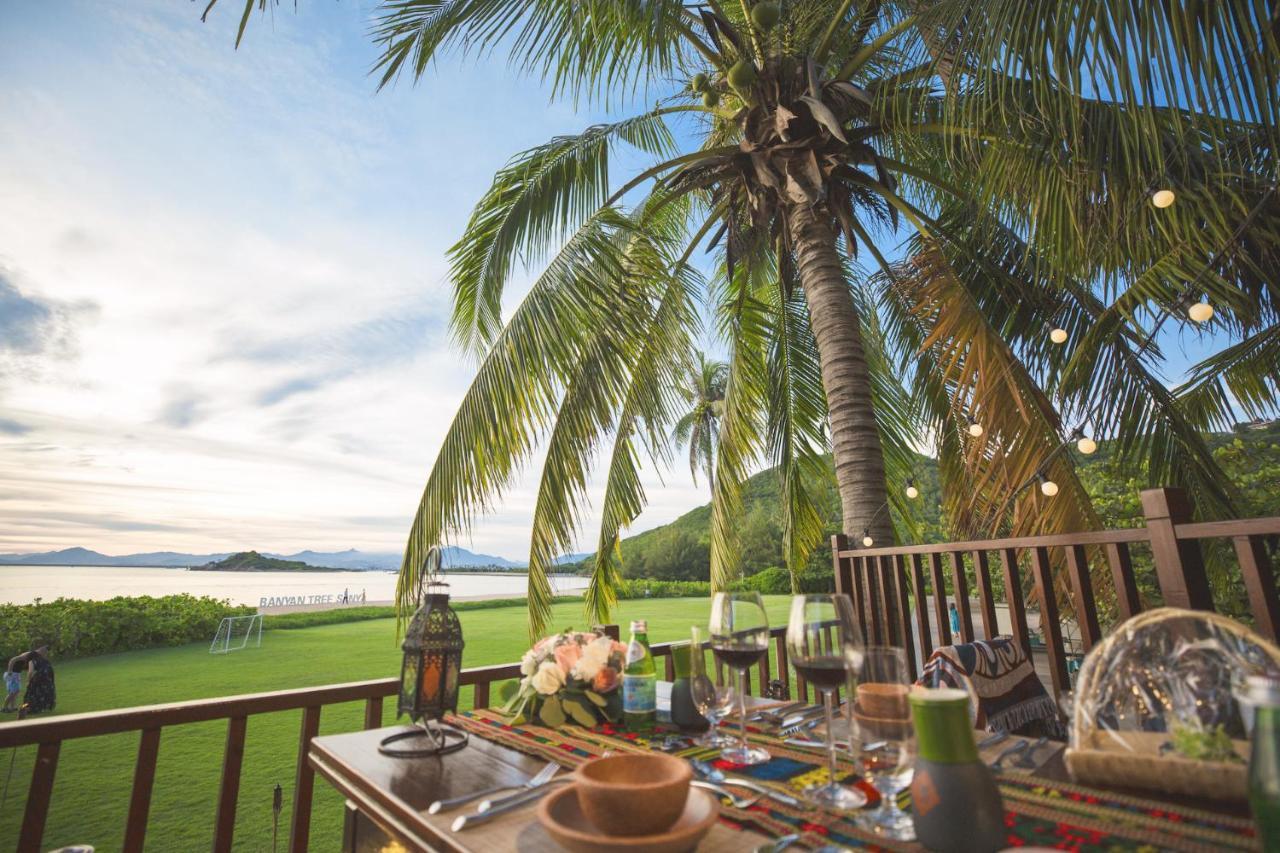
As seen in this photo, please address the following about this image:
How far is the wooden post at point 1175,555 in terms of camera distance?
143 centimetres

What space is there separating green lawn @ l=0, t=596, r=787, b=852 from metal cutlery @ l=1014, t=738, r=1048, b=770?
4.07 m

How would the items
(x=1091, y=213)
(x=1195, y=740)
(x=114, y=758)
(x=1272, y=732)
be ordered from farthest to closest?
(x=114, y=758), (x=1091, y=213), (x=1195, y=740), (x=1272, y=732)

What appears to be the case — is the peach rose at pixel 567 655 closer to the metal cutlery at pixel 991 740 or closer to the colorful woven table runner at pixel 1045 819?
the colorful woven table runner at pixel 1045 819

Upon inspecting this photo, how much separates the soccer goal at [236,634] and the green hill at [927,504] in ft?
32.0

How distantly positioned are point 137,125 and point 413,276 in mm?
3617

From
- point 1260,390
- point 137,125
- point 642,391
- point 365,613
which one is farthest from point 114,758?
point 365,613

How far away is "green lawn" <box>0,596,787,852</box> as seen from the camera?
4406mm

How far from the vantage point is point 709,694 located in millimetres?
1028

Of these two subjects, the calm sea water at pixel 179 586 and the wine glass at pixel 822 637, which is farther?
the calm sea water at pixel 179 586

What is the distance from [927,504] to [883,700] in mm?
10271

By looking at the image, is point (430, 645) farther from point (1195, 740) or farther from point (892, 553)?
point (892, 553)

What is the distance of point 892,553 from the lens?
2570mm

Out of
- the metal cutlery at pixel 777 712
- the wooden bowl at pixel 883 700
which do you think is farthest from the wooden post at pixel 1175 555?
the wooden bowl at pixel 883 700

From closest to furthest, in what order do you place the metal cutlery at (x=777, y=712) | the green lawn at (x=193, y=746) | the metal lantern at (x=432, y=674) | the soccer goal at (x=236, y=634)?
1. the metal lantern at (x=432, y=674)
2. the metal cutlery at (x=777, y=712)
3. the green lawn at (x=193, y=746)
4. the soccer goal at (x=236, y=634)
